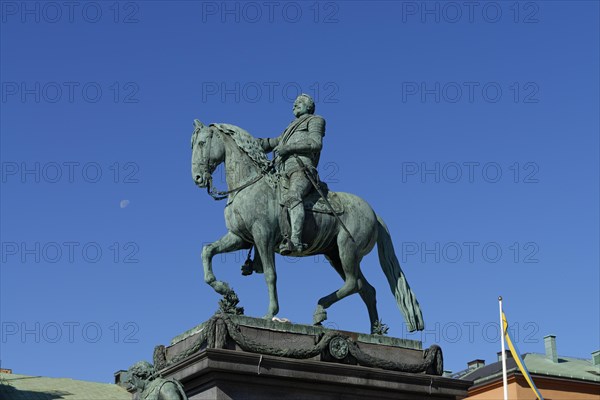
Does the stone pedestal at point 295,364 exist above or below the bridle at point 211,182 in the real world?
below

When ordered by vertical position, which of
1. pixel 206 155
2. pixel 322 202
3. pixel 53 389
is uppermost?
pixel 53 389

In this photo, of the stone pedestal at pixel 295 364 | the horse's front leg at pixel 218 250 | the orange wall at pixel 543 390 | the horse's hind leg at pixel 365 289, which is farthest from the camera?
the orange wall at pixel 543 390

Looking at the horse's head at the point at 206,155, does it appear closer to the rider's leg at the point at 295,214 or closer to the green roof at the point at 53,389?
the rider's leg at the point at 295,214

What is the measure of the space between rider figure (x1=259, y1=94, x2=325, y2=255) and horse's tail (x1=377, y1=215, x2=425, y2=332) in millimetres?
1965

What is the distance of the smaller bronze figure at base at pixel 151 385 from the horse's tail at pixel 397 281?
214 inches

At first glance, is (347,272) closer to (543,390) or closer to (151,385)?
(151,385)

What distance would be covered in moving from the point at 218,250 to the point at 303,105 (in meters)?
3.43

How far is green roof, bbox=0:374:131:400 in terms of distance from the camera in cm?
6606

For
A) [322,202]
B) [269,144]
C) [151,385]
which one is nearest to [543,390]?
[269,144]

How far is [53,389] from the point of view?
68.1 meters

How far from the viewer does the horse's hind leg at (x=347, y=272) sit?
23.2m

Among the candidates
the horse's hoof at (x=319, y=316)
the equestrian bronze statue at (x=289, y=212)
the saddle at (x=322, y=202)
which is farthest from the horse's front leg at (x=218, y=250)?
the horse's hoof at (x=319, y=316)

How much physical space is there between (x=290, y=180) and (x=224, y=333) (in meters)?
3.55

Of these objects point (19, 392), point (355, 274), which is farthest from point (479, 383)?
point (355, 274)
